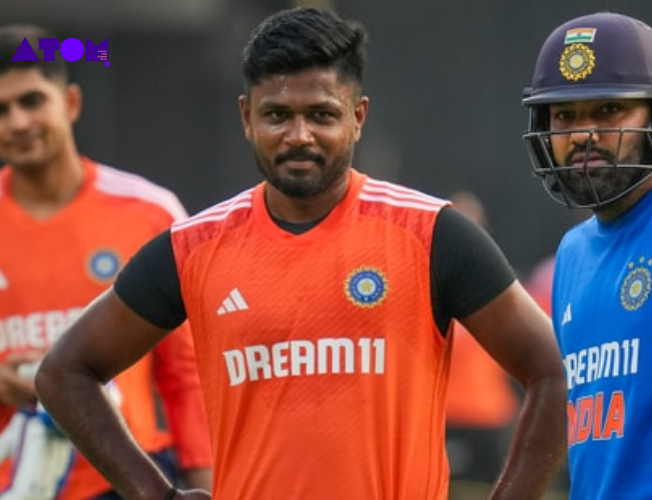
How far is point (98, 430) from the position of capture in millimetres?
6441

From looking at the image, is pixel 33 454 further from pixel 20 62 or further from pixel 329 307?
pixel 329 307

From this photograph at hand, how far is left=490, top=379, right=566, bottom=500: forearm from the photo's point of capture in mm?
6023

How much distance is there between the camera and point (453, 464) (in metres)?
13.4

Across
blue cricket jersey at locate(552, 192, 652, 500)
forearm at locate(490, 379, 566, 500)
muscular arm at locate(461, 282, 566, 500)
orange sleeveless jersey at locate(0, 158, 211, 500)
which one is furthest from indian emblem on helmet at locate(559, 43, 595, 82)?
orange sleeveless jersey at locate(0, 158, 211, 500)

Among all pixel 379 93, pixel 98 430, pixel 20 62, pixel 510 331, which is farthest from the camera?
pixel 379 93

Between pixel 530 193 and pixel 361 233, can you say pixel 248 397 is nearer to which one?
pixel 361 233

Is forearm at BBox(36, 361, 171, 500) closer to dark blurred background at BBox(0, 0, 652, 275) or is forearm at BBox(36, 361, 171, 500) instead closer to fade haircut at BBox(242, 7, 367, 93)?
fade haircut at BBox(242, 7, 367, 93)

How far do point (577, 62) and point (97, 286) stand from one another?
284 centimetres

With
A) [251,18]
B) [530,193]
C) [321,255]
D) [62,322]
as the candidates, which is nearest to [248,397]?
[321,255]

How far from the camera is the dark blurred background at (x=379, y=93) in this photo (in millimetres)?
13234

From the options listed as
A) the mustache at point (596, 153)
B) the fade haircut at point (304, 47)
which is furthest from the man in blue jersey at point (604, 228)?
the fade haircut at point (304, 47)

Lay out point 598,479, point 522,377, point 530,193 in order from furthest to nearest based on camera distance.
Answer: point 530,193, point 522,377, point 598,479

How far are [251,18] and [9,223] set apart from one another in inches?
228

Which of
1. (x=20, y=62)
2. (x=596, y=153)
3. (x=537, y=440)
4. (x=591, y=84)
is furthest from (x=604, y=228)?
(x=20, y=62)
